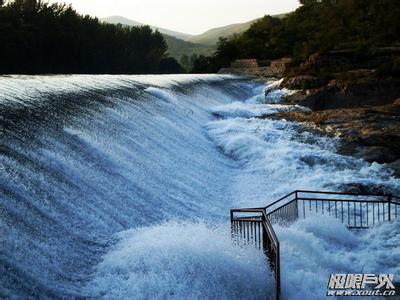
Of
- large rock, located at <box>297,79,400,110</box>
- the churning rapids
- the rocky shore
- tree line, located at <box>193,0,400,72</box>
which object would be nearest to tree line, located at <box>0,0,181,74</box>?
tree line, located at <box>193,0,400,72</box>

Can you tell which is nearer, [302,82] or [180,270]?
[180,270]

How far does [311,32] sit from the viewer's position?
62.0 meters

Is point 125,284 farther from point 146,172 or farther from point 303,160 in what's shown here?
point 303,160

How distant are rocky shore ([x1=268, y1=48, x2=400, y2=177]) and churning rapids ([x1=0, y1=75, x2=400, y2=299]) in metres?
1.00

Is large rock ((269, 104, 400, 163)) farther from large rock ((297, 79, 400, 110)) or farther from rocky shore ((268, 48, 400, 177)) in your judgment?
large rock ((297, 79, 400, 110))

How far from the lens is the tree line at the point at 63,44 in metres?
41.4

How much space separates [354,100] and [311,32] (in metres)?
39.6

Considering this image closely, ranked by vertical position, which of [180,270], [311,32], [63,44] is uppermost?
[311,32]

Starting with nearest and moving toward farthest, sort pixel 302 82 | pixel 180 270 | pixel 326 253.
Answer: pixel 180 270 → pixel 326 253 → pixel 302 82

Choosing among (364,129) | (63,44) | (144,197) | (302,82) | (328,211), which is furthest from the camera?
(63,44)

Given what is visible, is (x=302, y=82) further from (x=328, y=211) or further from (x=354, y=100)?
(x=328, y=211)

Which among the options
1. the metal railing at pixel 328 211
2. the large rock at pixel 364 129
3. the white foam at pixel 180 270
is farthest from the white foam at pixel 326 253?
the large rock at pixel 364 129

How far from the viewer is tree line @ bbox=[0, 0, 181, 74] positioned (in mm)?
41375

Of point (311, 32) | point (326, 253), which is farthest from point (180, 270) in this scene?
point (311, 32)
